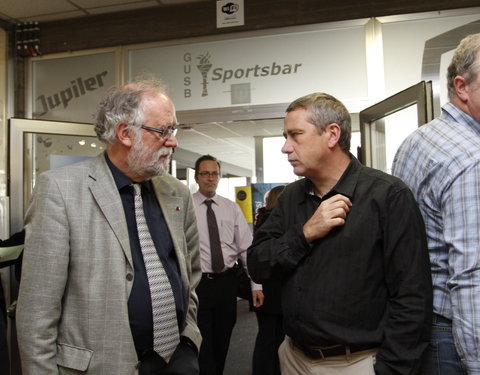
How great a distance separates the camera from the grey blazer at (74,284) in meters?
1.37

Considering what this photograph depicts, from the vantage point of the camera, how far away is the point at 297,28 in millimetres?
3889

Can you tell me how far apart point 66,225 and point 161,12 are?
10.5 feet

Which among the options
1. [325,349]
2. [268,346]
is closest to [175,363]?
[325,349]

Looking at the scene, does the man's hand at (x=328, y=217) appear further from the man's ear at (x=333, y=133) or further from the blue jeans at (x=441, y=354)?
the blue jeans at (x=441, y=354)

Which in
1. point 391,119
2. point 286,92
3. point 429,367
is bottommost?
point 429,367

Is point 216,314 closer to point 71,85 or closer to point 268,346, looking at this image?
point 268,346

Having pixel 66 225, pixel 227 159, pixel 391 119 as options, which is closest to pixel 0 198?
pixel 66 225

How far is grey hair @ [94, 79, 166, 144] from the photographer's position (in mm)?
1590

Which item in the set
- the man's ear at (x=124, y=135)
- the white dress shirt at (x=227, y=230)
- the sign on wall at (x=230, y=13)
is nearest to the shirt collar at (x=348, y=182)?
the man's ear at (x=124, y=135)

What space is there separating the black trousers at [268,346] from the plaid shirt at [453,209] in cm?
195

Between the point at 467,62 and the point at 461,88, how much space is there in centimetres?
7

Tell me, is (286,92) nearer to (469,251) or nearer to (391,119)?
(391,119)

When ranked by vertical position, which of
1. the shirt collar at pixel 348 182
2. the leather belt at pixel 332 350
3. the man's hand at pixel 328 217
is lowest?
the leather belt at pixel 332 350

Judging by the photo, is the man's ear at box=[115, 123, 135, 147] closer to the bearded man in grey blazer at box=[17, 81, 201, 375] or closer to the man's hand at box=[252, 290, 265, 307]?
the bearded man in grey blazer at box=[17, 81, 201, 375]
